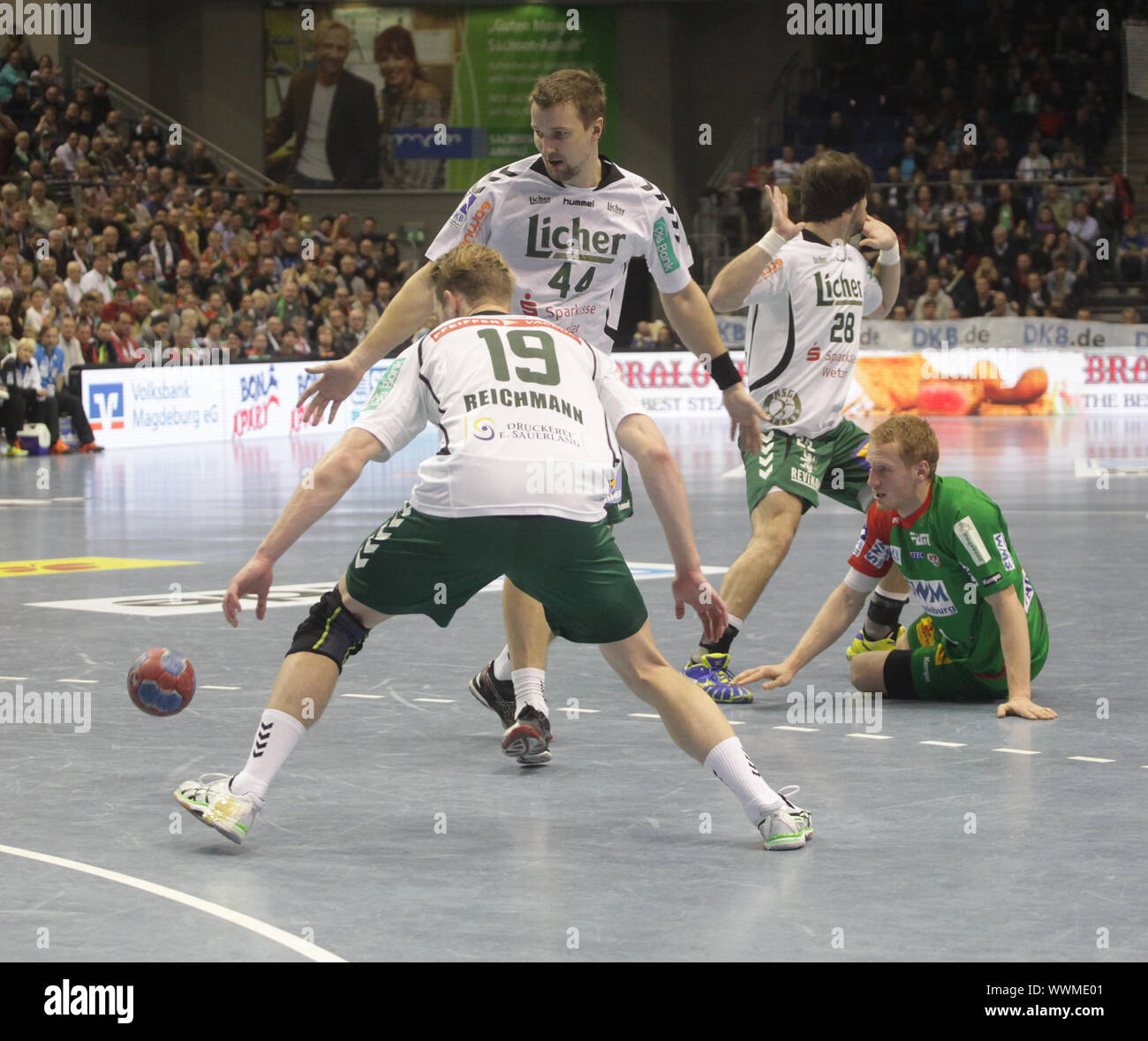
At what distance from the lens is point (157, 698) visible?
5.95 meters

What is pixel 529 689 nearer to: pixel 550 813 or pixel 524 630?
pixel 524 630

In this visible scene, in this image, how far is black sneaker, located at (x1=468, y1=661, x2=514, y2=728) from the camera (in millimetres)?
6625

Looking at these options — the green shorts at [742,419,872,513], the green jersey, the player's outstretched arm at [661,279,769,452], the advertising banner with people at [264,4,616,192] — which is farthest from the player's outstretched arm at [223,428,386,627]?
the advertising banner with people at [264,4,616,192]

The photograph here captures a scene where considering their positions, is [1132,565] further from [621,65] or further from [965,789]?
[621,65]

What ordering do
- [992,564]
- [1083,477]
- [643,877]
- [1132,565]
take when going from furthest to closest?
[1083,477] → [1132,565] → [992,564] → [643,877]

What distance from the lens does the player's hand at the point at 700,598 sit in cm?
484

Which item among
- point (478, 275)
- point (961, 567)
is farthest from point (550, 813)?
point (961, 567)

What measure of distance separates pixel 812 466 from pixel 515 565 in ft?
10.0

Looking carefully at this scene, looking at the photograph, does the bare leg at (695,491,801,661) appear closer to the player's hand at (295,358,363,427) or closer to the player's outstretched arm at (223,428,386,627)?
the player's hand at (295,358,363,427)

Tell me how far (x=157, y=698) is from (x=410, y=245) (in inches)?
1179

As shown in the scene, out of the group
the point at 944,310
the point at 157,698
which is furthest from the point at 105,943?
the point at 944,310

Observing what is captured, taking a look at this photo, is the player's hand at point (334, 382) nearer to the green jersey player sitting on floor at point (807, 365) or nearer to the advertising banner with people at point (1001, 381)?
the green jersey player sitting on floor at point (807, 365)

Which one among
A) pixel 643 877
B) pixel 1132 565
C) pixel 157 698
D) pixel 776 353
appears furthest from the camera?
pixel 1132 565

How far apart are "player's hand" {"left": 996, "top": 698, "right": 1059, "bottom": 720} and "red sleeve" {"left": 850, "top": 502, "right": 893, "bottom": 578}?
0.77 meters
